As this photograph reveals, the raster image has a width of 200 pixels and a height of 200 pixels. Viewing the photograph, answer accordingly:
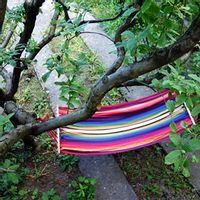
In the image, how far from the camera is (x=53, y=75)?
11.7 feet

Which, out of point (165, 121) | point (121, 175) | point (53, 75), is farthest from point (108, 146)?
point (53, 75)

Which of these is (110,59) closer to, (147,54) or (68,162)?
(68,162)

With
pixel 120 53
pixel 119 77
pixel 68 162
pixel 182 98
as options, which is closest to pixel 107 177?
pixel 68 162

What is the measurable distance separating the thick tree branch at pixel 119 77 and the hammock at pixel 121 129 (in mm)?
455

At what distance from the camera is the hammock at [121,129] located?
226 centimetres

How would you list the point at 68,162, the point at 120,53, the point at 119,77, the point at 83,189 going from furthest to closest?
the point at 68,162
the point at 83,189
the point at 120,53
the point at 119,77

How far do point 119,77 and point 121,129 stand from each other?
1.15 m

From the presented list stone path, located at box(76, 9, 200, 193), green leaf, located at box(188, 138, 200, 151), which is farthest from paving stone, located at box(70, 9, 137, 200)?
green leaf, located at box(188, 138, 200, 151)

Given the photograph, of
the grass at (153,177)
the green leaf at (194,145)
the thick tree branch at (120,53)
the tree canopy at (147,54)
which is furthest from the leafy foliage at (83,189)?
the green leaf at (194,145)

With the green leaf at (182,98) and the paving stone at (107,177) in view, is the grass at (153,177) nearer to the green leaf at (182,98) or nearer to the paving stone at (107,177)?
the paving stone at (107,177)

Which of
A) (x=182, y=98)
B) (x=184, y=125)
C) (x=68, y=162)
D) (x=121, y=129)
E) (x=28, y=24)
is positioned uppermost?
(x=182, y=98)

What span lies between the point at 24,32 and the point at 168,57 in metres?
1.34

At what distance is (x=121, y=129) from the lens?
93.5 inches

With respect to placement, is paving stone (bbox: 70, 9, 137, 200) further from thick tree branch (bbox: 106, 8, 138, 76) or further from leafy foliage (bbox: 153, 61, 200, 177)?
leafy foliage (bbox: 153, 61, 200, 177)
